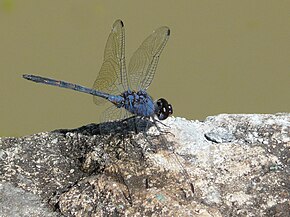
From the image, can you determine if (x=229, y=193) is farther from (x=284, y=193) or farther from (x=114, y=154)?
(x=114, y=154)

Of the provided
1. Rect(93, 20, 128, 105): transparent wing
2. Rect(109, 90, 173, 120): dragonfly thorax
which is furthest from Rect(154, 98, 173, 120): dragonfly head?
Rect(93, 20, 128, 105): transparent wing

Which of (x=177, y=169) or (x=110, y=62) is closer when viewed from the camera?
(x=177, y=169)

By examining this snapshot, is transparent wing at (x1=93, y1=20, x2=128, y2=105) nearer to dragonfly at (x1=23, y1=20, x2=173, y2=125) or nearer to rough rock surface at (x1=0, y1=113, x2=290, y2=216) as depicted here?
dragonfly at (x1=23, y1=20, x2=173, y2=125)

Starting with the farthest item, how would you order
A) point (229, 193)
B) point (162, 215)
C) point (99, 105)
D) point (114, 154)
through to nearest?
point (99, 105) → point (114, 154) → point (229, 193) → point (162, 215)

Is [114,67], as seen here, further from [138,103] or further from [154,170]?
[154,170]

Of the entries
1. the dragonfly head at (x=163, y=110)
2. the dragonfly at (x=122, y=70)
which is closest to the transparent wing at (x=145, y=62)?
the dragonfly at (x=122, y=70)

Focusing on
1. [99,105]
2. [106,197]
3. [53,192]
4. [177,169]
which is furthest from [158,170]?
[99,105]
